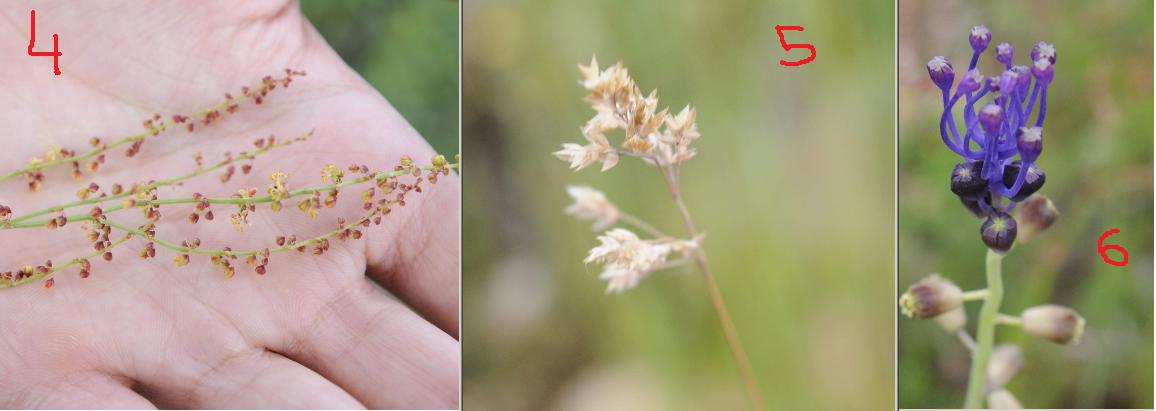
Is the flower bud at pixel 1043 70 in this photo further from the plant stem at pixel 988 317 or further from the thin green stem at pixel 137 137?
the thin green stem at pixel 137 137

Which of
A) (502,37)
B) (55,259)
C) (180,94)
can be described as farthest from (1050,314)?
(55,259)

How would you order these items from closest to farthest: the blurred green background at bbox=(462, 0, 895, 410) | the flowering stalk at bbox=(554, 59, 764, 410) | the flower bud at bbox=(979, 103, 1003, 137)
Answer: the flower bud at bbox=(979, 103, 1003, 137), the flowering stalk at bbox=(554, 59, 764, 410), the blurred green background at bbox=(462, 0, 895, 410)

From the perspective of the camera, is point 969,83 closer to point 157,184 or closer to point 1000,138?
point 1000,138

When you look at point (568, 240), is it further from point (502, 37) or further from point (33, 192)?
point (33, 192)

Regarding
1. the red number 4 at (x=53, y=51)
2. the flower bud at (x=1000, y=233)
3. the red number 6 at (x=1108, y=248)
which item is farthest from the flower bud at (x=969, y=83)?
the red number 4 at (x=53, y=51)

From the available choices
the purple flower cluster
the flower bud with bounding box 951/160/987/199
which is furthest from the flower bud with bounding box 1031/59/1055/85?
the flower bud with bounding box 951/160/987/199

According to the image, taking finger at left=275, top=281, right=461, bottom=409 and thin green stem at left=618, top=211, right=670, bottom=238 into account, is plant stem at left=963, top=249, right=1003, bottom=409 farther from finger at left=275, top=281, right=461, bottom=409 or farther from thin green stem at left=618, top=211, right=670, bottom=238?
finger at left=275, top=281, right=461, bottom=409

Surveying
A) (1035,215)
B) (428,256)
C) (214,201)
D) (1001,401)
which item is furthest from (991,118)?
(214,201)
